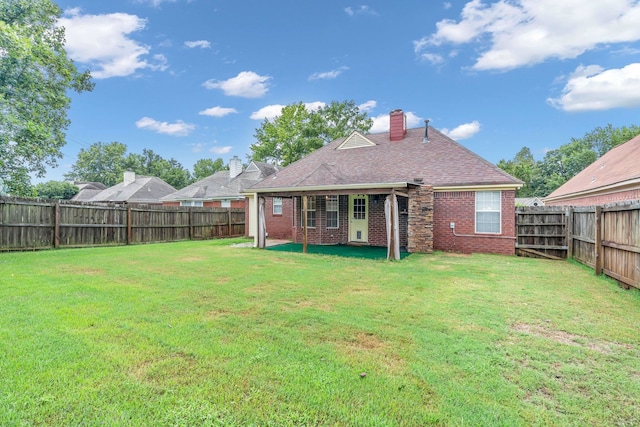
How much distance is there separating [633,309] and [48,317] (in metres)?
8.26

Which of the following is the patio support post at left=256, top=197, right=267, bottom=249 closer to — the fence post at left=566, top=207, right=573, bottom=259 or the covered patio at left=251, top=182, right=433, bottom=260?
the covered patio at left=251, top=182, right=433, bottom=260

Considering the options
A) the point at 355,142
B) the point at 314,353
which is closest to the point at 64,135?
the point at 355,142

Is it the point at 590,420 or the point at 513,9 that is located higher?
the point at 513,9

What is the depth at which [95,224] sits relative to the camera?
12773 millimetres

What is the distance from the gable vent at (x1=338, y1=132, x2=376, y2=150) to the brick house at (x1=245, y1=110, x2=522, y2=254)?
24.6 inches

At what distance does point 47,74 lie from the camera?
42.0 feet

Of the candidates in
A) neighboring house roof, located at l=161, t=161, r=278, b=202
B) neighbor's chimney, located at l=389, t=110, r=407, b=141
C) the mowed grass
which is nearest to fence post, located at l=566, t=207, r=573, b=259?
the mowed grass

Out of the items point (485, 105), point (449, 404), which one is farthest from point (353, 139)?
point (449, 404)

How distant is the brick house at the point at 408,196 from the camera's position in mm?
10898

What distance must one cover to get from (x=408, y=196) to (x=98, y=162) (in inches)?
2421

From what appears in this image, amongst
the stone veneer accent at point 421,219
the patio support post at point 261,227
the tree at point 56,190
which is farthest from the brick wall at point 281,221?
the tree at point 56,190

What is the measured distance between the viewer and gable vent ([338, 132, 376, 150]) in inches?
611

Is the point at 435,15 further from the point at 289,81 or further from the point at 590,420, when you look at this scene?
the point at 590,420

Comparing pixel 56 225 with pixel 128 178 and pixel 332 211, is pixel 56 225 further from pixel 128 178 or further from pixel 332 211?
pixel 128 178
